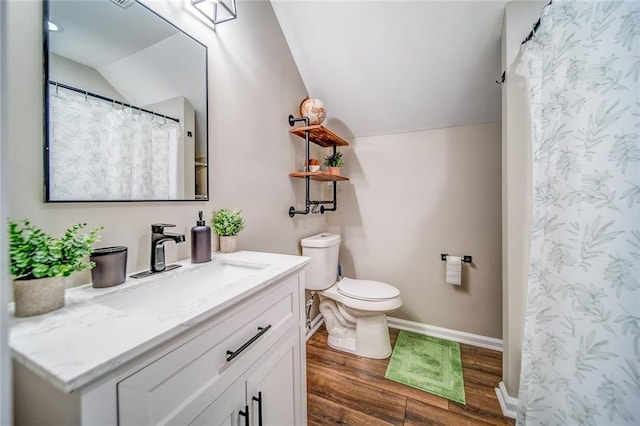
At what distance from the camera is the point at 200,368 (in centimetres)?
58

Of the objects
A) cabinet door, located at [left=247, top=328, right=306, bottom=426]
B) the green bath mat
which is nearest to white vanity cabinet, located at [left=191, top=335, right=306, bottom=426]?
cabinet door, located at [left=247, top=328, right=306, bottom=426]

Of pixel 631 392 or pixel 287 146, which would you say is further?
Result: pixel 287 146

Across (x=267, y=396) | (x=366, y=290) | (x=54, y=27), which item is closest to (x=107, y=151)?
(x=54, y=27)

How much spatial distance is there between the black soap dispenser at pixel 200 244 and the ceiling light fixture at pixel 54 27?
0.68 meters

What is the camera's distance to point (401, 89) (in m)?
1.84

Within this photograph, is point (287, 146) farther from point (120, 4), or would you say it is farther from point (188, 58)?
point (120, 4)

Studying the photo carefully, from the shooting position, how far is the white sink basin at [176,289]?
2.30 ft

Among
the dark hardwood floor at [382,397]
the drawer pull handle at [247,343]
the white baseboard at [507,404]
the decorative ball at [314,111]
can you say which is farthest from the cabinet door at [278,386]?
the decorative ball at [314,111]

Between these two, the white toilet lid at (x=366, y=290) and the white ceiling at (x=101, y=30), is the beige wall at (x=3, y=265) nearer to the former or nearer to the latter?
the white ceiling at (x=101, y=30)

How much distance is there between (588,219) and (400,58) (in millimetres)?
1455

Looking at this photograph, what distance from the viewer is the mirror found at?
718mm

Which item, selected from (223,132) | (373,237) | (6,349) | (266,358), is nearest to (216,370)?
(266,358)

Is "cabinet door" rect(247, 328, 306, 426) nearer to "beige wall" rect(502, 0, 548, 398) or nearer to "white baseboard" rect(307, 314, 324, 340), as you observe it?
"white baseboard" rect(307, 314, 324, 340)

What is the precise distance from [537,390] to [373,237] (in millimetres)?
1461
